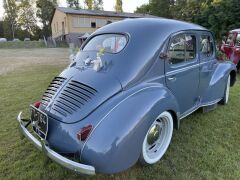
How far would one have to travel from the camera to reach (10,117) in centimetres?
454

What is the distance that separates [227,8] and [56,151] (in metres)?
19.4

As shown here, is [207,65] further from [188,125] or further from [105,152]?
[105,152]

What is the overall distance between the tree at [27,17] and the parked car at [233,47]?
49.1 meters

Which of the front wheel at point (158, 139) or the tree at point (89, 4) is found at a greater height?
the tree at point (89, 4)

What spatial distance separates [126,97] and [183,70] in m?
1.24

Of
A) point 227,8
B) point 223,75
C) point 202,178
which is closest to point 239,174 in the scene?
point 202,178

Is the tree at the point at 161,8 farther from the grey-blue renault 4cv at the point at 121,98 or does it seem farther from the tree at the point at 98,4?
the grey-blue renault 4cv at the point at 121,98

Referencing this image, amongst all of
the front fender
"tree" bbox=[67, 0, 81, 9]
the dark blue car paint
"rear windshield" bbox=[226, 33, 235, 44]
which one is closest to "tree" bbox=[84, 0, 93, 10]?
"tree" bbox=[67, 0, 81, 9]

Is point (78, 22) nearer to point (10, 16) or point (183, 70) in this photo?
point (10, 16)

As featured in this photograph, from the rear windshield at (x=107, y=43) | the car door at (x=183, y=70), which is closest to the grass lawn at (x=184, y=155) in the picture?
the car door at (x=183, y=70)

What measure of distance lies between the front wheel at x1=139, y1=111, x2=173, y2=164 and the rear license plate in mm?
1231

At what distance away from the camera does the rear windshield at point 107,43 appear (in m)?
3.05

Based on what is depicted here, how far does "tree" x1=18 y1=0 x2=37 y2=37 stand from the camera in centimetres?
4996

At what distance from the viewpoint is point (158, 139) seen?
3086mm
